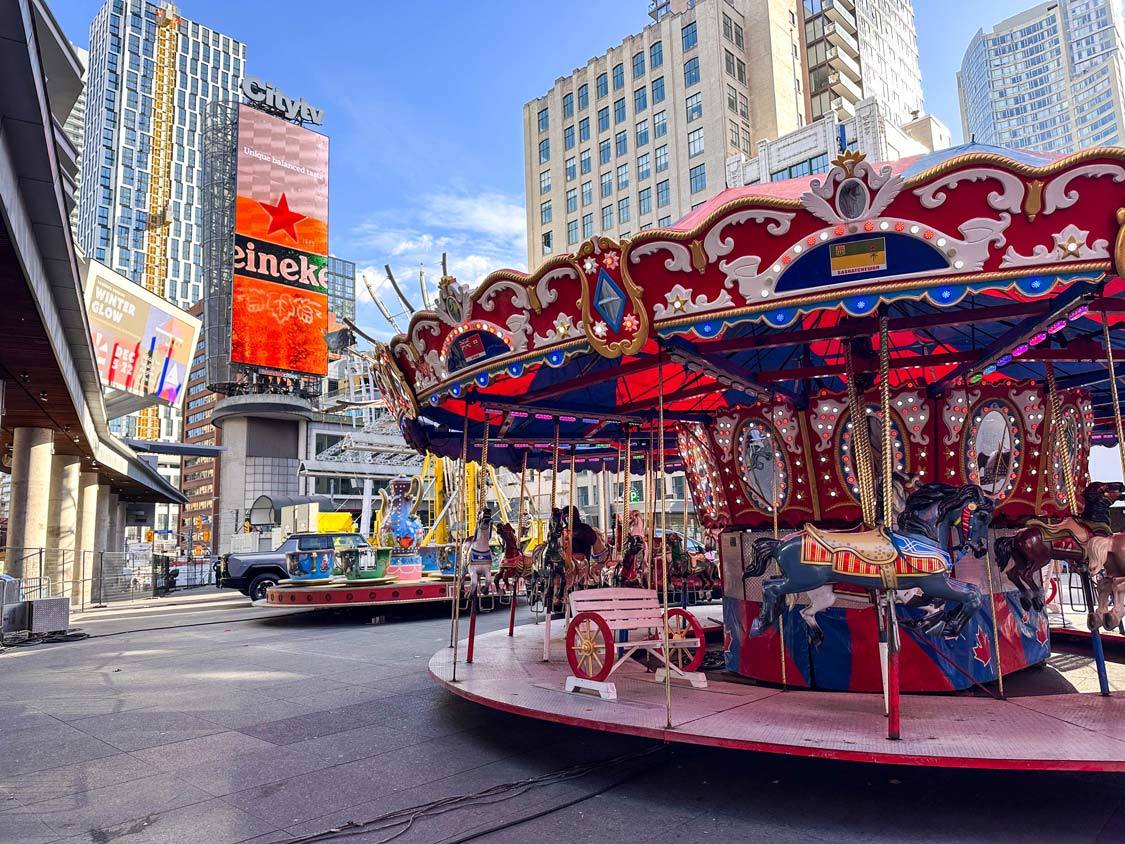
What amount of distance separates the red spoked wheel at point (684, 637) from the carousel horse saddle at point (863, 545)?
76.5 inches

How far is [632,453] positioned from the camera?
1461cm

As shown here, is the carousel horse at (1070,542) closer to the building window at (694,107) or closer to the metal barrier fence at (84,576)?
the metal barrier fence at (84,576)

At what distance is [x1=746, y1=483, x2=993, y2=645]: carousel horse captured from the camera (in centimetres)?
584

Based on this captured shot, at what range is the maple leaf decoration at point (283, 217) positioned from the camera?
45.6 metres

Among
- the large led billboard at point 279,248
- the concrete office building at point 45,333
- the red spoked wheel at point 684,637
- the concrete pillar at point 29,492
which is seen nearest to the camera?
the concrete office building at point 45,333

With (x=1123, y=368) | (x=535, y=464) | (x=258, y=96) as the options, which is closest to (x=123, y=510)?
(x=258, y=96)

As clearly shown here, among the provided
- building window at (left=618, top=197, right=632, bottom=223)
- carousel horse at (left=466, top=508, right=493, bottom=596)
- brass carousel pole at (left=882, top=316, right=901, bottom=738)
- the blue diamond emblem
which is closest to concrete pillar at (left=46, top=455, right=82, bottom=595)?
carousel horse at (left=466, top=508, right=493, bottom=596)

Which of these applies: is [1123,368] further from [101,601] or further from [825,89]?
[825,89]

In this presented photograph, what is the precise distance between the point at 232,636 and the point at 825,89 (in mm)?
58744

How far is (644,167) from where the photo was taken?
173ft

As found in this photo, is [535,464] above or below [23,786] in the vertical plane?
above

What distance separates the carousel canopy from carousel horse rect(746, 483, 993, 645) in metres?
1.49

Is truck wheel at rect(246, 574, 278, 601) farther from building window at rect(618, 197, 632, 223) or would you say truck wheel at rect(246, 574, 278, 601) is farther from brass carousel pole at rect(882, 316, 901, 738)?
building window at rect(618, 197, 632, 223)

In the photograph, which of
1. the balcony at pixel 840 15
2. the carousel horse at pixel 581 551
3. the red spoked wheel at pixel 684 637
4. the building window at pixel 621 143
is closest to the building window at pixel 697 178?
the building window at pixel 621 143
